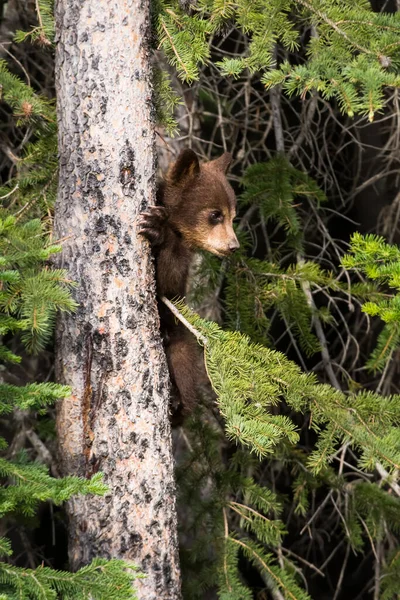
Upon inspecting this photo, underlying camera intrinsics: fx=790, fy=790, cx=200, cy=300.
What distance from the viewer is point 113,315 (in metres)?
2.88

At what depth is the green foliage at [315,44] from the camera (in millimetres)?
2670

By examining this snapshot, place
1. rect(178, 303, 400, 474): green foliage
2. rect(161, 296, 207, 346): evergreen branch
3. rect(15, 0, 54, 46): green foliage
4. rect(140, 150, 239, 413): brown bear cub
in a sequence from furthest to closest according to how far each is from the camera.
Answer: rect(140, 150, 239, 413): brown bear cub, rect(15, 0, 54, 46): green foliage, rect(161, 296, 207, 346): evergreen branch, rect(178, 303, 400, 474): green foliage

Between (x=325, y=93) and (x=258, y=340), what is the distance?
1.41 m

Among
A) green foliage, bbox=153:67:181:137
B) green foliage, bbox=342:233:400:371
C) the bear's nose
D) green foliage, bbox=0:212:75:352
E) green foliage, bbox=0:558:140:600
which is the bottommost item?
green foliage, bbox=0:558:140:600

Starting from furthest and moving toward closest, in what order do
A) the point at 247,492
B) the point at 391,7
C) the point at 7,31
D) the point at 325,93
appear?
the point at 391,7, the point at 7,31, the point at 247,492, the point at 325,93

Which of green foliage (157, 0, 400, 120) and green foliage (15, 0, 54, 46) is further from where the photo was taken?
green foliage (15, 0, 54, 46)

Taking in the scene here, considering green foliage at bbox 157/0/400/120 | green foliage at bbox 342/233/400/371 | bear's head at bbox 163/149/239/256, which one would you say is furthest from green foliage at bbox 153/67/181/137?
green foliage at bbox 342/233/400/371

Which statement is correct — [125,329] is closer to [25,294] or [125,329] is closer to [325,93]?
[25,294]

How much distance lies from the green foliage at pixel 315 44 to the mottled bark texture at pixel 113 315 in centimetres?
22

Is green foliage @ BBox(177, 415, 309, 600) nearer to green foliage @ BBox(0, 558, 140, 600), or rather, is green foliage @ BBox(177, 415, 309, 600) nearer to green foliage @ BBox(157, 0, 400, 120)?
green foliage @ BBox(0, 558, 140, 600)

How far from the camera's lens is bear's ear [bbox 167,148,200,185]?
11.7 ft

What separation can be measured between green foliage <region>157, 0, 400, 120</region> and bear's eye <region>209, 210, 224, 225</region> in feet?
2.72

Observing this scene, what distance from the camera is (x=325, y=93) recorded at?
277 centimetres

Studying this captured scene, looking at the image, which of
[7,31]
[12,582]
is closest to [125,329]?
[12,582]
